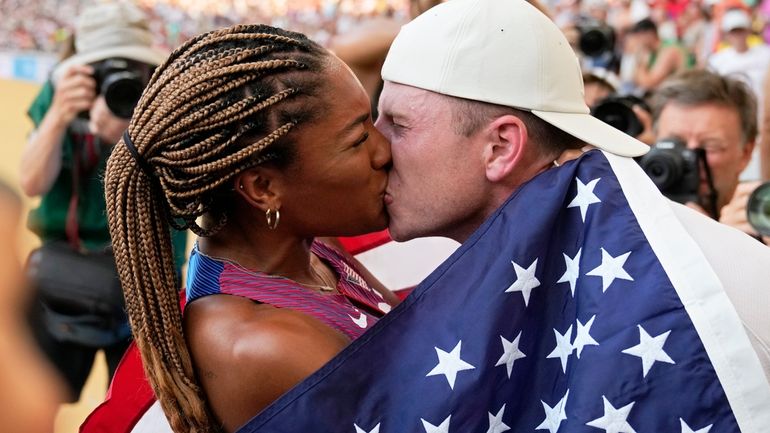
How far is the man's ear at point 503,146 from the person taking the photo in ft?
6.23

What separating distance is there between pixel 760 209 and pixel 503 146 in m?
1.43

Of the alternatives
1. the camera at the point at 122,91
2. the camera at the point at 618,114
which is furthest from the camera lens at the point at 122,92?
the camera at the point at 618,114

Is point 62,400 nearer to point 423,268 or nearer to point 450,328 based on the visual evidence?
point 423,268

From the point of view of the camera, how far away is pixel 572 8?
13.9 m

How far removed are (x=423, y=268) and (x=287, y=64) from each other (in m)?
1.30

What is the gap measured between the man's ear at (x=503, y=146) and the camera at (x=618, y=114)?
81.2 inches

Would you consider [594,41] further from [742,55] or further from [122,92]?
[742,55]

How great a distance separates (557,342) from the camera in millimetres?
1626

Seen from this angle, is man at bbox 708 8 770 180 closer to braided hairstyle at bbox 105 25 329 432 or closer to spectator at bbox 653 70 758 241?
spectator at bbox 653 70 758 241

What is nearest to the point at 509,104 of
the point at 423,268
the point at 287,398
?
the point at 287,398

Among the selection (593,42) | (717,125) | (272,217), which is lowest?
(593,42)

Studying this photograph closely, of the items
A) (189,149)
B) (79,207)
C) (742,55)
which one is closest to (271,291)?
(189,149)

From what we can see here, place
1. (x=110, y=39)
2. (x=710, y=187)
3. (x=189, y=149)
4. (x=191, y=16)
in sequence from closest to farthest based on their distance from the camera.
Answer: (x=189, y=149), (x=710, y=187), (x=110, y=39), (x=191, y=16)

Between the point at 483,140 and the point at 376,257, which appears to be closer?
the point at 483,140
